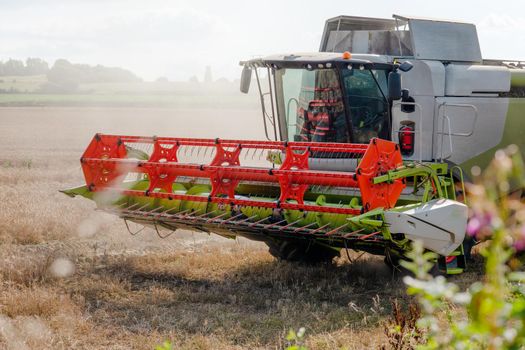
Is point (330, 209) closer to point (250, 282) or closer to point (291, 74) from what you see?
point (250, 282)

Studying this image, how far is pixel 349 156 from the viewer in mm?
7203

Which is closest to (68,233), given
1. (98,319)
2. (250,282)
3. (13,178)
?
(250,282)

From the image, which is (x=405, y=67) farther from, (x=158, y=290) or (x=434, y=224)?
(x=158, y=290)

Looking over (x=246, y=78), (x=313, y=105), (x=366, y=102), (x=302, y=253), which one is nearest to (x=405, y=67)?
(x=366, y=102)

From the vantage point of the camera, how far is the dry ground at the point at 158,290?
16.6ft

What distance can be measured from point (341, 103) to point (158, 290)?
2.46 meters

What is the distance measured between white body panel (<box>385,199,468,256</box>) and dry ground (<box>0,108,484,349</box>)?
2.02 feet

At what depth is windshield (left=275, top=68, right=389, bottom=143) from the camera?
7.18 meters

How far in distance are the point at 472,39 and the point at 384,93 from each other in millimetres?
1633

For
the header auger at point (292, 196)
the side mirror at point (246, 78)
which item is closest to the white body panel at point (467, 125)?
the header auger at point (292, 196)

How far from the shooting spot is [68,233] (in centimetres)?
893

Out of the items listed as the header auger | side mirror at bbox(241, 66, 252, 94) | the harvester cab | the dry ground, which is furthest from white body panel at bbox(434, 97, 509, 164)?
side mirror at bbox(241, 66, 252, 94)

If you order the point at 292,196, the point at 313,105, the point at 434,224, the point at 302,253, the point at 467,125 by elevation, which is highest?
the point at 313,105

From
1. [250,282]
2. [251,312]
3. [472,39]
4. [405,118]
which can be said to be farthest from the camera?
[472,39]
